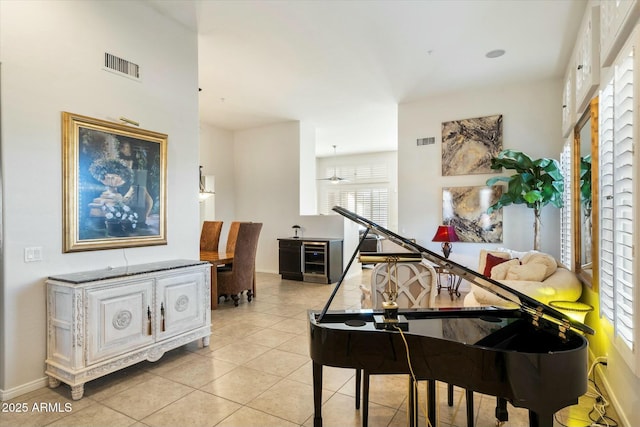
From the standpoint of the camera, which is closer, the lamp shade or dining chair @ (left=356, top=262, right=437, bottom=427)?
dining chair @ (left=356, top=262, right=437, bottom=427)

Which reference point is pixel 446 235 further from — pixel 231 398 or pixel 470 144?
pixel 231 398

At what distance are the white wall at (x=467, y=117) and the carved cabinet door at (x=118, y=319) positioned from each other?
16.1 feet

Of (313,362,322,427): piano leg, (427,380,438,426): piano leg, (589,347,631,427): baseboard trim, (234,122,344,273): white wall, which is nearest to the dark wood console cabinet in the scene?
(234,122,344,273): white wall

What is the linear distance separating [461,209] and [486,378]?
4.99 metres

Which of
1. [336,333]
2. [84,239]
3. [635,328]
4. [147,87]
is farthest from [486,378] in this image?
[147,87]

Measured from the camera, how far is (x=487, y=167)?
6.15m

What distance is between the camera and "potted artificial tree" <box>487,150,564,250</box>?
16.9ft

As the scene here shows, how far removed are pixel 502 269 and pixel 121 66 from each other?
15.9ft

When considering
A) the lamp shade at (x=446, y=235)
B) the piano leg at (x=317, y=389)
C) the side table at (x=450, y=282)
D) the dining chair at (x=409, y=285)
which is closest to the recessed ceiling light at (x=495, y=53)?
the lamp shade at (x=446, y=235)

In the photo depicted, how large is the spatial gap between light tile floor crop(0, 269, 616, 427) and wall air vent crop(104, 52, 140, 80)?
2797 mm

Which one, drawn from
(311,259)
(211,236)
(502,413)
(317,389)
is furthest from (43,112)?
(311,259)

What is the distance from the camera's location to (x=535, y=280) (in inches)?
157

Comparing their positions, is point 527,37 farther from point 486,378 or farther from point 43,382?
point 43,382

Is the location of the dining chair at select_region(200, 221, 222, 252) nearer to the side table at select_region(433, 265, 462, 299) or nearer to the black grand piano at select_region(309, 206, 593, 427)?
the side table at select_region(433, 265, 462, 299)
